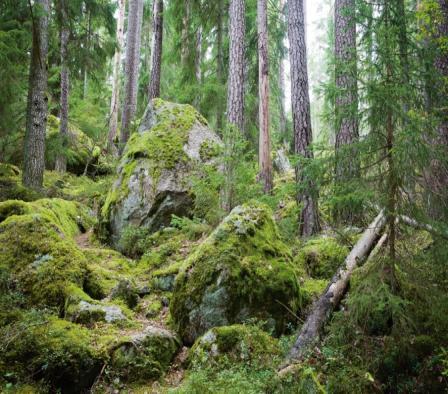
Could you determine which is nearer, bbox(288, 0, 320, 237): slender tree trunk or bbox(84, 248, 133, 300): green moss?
bbox(84, 248, 133, 300): green moss

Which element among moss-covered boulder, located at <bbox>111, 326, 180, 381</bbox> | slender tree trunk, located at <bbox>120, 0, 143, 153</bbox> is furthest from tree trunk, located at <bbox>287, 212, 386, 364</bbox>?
slender tree trunk, located at <bbox>120, 0, 143, 153</bbox>

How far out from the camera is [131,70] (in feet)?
56.4

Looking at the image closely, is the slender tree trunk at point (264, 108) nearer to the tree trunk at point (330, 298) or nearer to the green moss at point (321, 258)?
the green moss at point (321, 258)

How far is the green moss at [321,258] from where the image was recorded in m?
6.90

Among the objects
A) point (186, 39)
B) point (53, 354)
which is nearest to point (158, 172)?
point (53, 354)

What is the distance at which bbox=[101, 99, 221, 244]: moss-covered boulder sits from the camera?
8.71m

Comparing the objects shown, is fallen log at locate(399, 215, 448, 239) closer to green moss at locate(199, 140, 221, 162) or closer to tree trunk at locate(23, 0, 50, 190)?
green moss at locate(199, 140, 221, 162)

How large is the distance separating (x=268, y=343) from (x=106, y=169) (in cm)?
1401

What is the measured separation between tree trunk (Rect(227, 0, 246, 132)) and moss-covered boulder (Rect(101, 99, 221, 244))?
2.59 ft

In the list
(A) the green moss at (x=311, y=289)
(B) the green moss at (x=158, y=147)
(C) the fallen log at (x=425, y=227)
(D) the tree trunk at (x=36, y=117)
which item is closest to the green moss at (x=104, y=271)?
(B) the green moss at (x=158, y=147)

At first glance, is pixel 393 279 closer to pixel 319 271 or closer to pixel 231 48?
pixel 319 271

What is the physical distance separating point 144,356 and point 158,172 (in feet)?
16.3

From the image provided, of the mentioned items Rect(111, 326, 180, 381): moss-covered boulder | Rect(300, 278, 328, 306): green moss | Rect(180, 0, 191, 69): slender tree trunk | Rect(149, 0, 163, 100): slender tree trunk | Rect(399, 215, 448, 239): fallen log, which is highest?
Rect(180, 0, 191, 69): slender tree trunk

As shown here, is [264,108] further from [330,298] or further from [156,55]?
[330,298]
